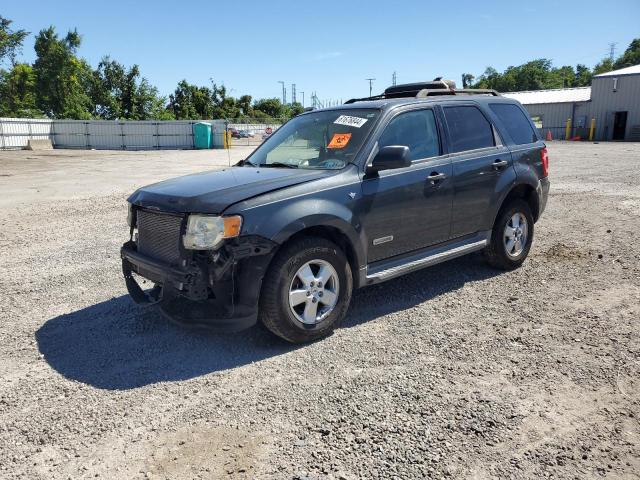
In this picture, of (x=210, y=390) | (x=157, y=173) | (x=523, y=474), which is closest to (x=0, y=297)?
(x=210, y=390)

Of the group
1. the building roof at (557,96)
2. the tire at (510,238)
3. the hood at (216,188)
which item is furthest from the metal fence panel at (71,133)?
the tire at (510,238)

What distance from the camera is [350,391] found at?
136 inches

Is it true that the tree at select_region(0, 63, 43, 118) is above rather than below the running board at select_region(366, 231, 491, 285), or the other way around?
above

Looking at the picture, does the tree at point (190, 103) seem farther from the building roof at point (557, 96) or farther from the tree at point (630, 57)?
the tree at point (630, 57)

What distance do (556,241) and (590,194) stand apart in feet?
16.8

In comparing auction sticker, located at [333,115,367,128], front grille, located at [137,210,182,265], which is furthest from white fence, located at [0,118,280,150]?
front grille, located at [137,210,182,265]

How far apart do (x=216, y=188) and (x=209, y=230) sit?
0.49 meters

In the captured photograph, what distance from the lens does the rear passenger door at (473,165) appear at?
17.1 ft

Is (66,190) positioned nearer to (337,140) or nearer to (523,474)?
(337,140)

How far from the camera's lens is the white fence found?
1538 inches

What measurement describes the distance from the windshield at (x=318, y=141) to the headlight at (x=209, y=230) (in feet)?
3.82

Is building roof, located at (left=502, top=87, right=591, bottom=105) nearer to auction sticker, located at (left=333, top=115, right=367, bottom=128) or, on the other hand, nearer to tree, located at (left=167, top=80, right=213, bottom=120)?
tree, located at (left=167, top=80, right=213, bottom=120)

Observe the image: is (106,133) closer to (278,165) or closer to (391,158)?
(278,165)

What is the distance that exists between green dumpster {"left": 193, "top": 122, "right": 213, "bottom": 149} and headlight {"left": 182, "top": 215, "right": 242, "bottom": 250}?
3630cm
